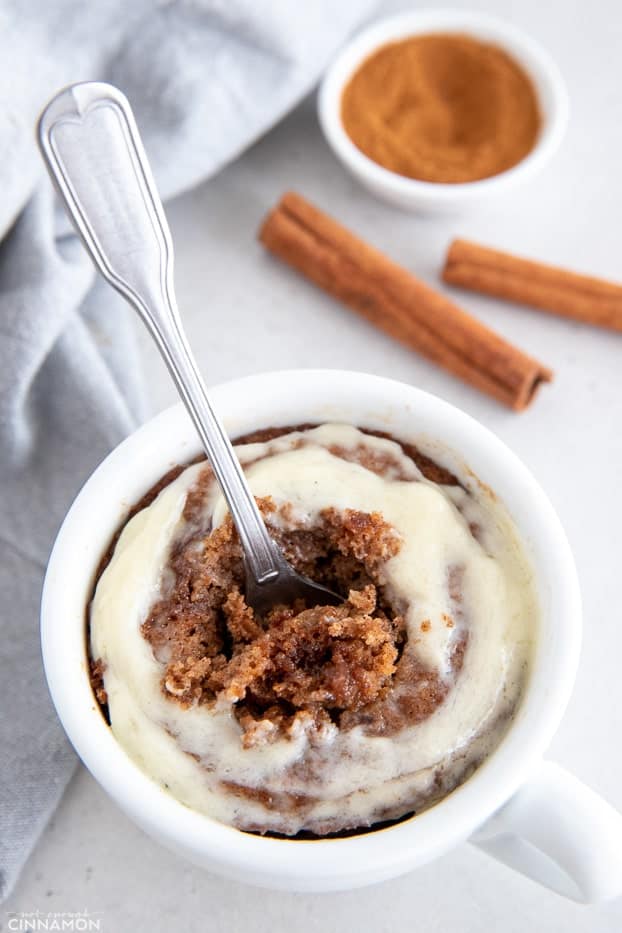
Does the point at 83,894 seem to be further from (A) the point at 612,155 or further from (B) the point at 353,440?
(A) the point at 612,155

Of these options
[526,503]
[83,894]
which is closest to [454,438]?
[526,503]

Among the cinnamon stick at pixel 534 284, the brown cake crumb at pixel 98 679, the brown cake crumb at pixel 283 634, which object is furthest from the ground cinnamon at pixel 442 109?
the brown cake crumb at pixel 98 679

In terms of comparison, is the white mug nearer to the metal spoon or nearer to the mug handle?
the mug handle

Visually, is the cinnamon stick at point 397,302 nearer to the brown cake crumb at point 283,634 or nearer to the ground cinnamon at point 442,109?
the ground cinnamon at point 442,109

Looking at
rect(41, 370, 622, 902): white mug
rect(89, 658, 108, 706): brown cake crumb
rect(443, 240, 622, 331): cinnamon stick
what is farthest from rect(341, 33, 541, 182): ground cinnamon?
rect(89, 658, 108, 706): brown cake crumb

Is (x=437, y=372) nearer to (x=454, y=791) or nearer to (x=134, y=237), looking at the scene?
(x=134, y=237)

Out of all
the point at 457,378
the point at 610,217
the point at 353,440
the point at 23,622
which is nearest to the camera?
the point at 353,440

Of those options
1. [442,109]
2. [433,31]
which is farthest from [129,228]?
[433,31]
